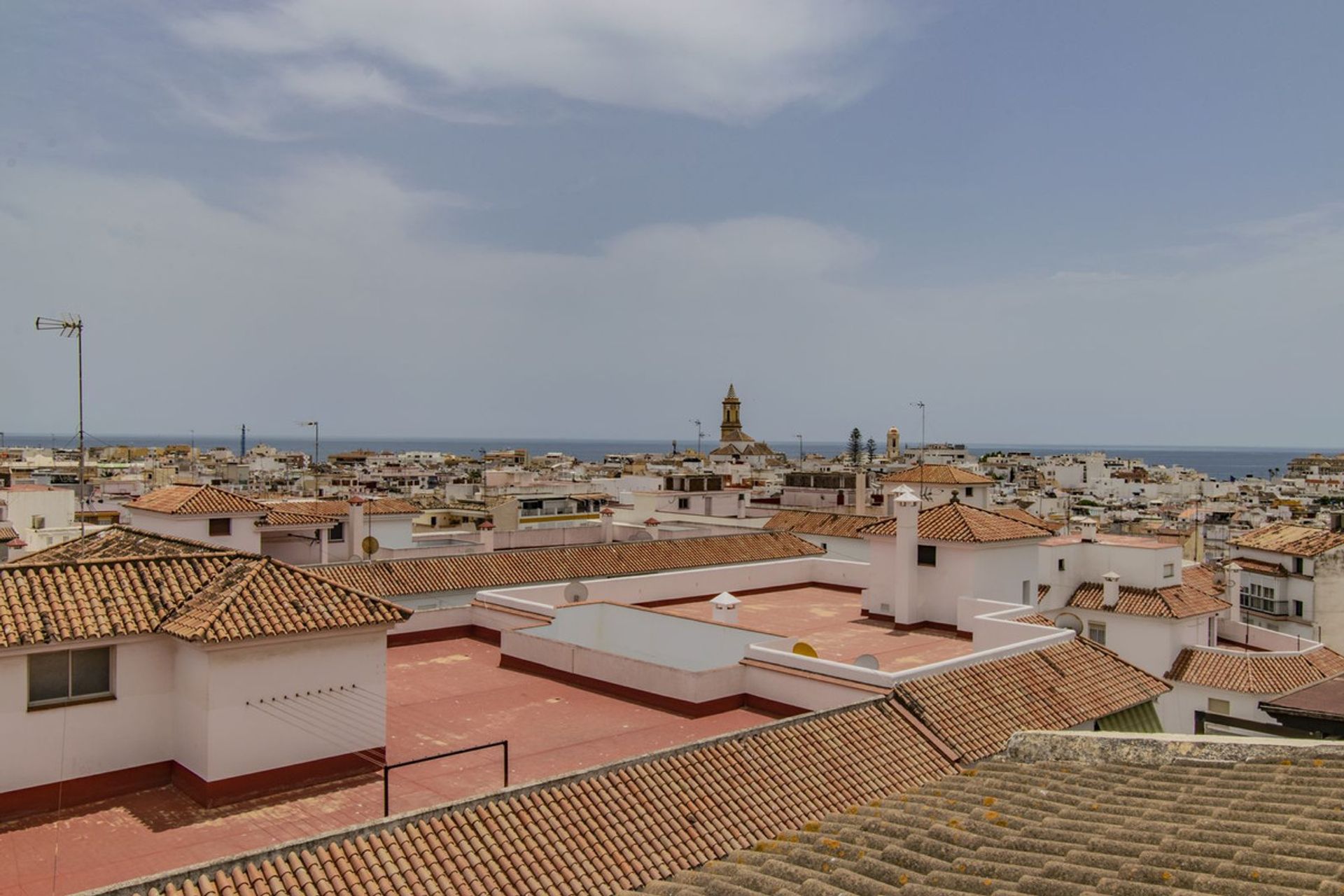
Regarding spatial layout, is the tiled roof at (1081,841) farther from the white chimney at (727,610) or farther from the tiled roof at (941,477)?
the tiled roof at (941,477)

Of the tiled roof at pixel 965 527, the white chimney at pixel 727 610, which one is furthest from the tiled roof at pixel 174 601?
the tiled roof at pixel 965 527

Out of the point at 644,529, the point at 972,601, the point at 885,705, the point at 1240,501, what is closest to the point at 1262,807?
the point at 885,705

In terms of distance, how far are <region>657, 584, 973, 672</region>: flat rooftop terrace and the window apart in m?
10.2

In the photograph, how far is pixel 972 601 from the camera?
784 inches

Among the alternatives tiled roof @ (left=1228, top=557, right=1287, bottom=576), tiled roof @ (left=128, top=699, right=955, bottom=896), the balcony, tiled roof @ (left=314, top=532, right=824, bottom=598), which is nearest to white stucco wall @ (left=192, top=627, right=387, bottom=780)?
tiled roof @ (left=128, top=699, right=955, bottom=896)

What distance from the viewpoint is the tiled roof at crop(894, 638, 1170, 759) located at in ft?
45.5

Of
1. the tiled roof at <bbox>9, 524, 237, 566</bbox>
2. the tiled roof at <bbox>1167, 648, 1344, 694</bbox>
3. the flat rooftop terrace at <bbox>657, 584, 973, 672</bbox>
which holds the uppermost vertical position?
the tiled roof at <bbox>9, 524, 237, 566</bbox>

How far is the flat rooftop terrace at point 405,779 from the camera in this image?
9.73 meters

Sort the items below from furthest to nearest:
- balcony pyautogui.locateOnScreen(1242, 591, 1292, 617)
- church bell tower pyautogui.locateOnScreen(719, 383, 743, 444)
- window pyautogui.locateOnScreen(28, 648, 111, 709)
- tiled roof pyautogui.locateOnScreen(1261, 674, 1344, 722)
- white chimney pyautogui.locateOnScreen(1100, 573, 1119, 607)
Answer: church bell tower pyautogui.locateOnScreen(719, 383, 743, 444)
balcony pyautogui.locateOnScreen(1242, 591, 1292, 617)
white chimney pyautogui.locateOnScreen(1100, 573, 1119, 607)
tiled roof pyautogui.locateOnScreen(1261, 674, 1344, 722)
window pyautogui.locateOnScreen(28, 648, 111, 709)

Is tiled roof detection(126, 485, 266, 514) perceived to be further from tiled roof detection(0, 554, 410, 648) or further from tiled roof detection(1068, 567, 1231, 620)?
tiled roof detection(1068, 567, 1231, 620)

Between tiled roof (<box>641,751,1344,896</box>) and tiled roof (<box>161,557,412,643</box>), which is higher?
tiled roof (<box>161,557,412,643</box>)

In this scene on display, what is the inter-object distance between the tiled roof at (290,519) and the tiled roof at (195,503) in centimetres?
98

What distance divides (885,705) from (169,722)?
954 cm

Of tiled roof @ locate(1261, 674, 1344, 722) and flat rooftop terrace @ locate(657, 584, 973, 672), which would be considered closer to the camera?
tiled roof @ locate(1261, 674, 1344, 722)
